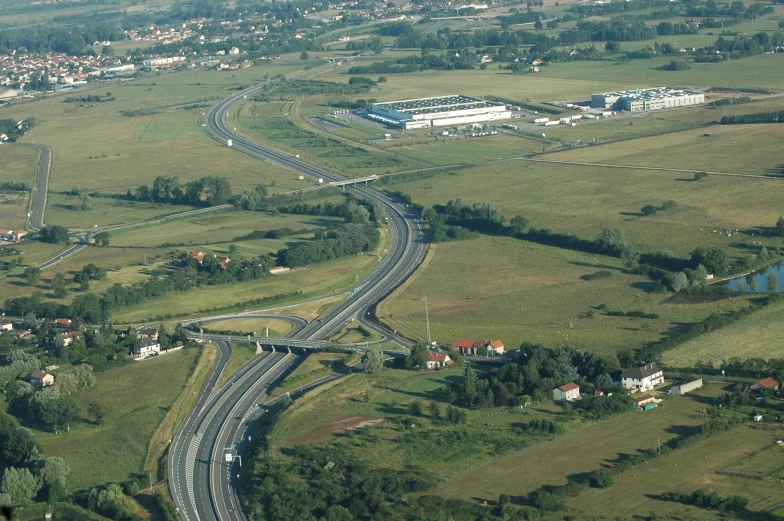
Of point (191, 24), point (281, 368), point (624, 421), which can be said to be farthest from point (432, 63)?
point (624, 421)

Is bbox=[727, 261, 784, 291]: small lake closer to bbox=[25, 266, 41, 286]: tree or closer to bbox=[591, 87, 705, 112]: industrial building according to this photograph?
bbox=[25, 266, 41, 286]: tree

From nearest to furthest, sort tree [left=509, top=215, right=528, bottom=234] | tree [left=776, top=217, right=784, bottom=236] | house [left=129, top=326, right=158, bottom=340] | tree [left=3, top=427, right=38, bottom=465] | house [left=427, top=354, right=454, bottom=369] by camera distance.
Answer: tree [left=3, top=427, right=38, bottom=465] < house [left=427, top=354, right=454, bottom=369] < house [left=129, top=326, right=158, bottom=340] < tree [left=776, top=217, right=784, bottom=236] < tree [left=509, top=215, right=528, bottom=234]

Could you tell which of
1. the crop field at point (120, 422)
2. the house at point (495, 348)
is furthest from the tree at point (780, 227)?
the crop field at point (120, 422)

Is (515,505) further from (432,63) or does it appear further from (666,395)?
(432,63)

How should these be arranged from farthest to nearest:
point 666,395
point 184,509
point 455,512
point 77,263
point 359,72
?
point 359,72 < point 77,263 < point 666,395 < point 184,509 < point 455,512

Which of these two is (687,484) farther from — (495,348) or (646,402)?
(495,348)

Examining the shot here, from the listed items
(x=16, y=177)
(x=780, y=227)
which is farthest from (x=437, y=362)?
(x=16, y=177)

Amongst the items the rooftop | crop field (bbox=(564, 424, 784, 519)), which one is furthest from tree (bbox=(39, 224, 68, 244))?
crop field (bbox=(564, 424, 784, 519))
